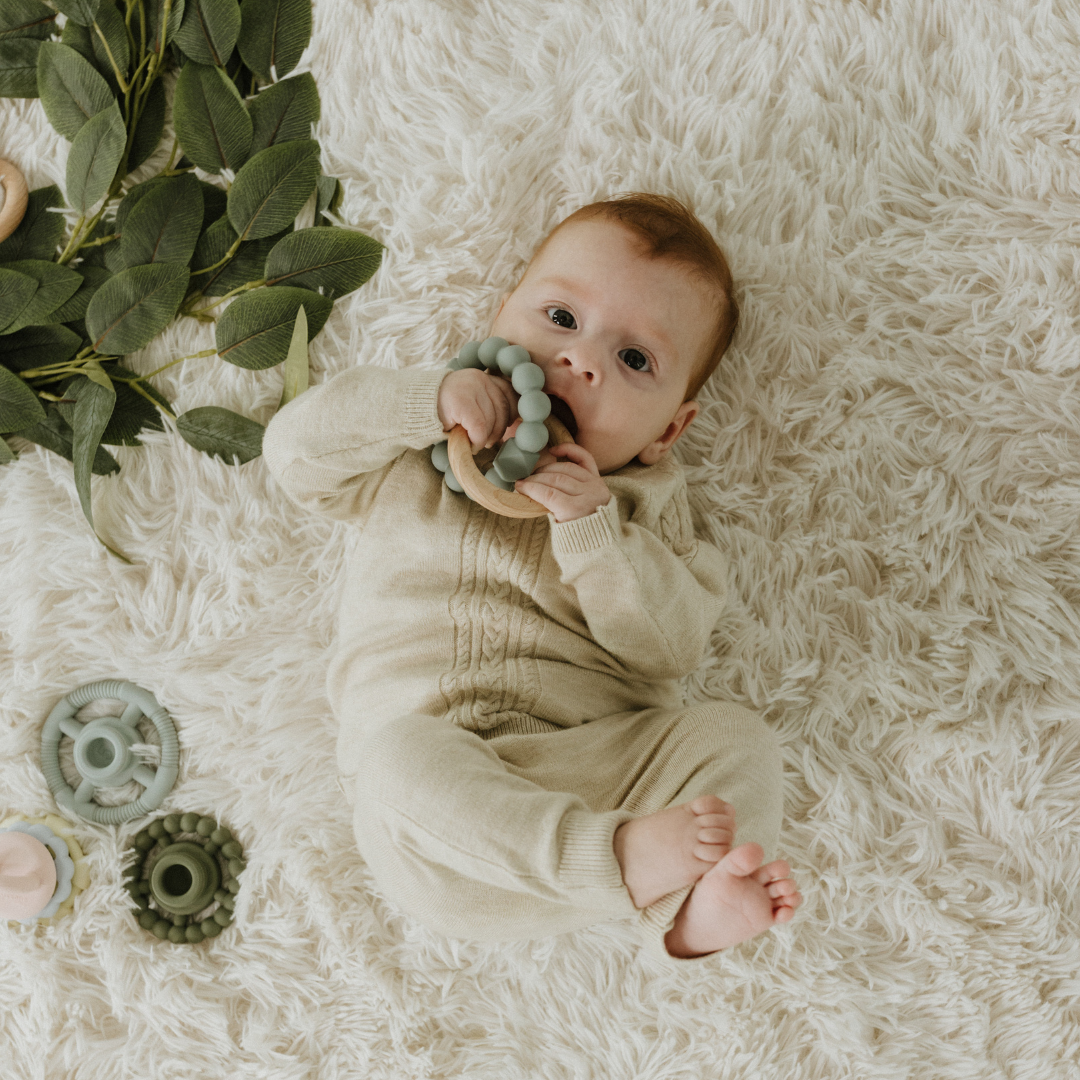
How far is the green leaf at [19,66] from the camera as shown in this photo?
3.96 ft

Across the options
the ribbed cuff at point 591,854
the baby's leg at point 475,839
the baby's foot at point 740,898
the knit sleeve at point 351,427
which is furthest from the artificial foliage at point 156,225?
the baby's foot at point 740,898

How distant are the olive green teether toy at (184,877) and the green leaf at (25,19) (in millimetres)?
1073

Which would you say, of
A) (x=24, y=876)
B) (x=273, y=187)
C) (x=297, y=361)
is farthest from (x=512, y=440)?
(x=24, y=876)

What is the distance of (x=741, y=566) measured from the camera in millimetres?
1209

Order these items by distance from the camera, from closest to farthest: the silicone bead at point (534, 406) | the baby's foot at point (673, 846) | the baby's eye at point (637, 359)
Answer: the baby's foot at point (673, 846), the silicone bead at point (534, 406), the baby's eye at point (637, 359)

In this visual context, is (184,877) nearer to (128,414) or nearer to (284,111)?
(128,414)

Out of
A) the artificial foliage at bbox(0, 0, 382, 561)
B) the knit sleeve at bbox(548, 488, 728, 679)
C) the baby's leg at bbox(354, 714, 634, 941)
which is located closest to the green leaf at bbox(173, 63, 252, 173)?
the artificial foliage at bbox(0, 0, 382, 561)

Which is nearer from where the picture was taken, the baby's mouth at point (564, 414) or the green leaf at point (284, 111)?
the baby's mouth at point (564, 414)

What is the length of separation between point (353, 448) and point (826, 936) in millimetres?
848

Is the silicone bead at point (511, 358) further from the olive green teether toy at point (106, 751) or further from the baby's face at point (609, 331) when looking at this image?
the olive green teether toy at point (106, 751)

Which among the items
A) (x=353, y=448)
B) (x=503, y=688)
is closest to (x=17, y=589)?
(x=353, y=448)

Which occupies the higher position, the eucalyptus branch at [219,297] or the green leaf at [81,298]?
the eucalyptus branch at [219,297]

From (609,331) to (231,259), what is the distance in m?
0.55

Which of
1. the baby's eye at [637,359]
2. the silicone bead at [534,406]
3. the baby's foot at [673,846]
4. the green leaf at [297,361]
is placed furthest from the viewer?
the green leaf at [297,361]
